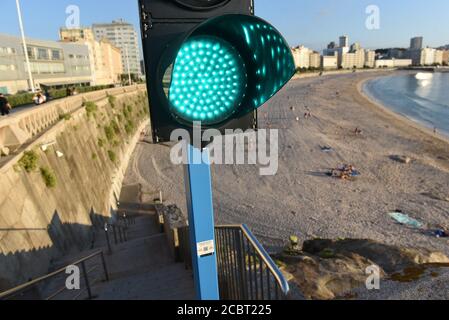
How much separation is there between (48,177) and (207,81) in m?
10.8

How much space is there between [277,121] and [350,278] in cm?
3725

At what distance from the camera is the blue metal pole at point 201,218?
2.45 metres

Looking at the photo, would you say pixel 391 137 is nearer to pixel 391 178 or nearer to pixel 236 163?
pixel 391 178

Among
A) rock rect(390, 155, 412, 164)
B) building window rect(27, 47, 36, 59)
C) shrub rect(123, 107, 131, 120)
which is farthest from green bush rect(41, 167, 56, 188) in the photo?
building window rect(27, 47, 36, 59)

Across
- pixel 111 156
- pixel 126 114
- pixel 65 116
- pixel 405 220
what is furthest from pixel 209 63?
pixel 126 114

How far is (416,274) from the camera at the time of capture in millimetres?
8531

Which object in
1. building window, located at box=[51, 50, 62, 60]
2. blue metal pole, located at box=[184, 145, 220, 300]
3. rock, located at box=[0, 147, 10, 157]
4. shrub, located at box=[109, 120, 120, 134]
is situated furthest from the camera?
building window, located at box=[51, 50, 62, 60]

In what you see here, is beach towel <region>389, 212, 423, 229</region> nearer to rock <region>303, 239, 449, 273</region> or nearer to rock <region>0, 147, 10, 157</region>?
rock <region>303, 239, 449, 273</region>

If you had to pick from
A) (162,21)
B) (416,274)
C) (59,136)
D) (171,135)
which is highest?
(162,21)

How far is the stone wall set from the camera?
8180mm

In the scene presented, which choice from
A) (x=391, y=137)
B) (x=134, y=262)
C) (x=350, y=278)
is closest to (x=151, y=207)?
(x=134, y=262)

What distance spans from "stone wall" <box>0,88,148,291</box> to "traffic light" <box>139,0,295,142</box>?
7.26 metres

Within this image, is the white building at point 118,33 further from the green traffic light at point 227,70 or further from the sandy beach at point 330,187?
the green traffic light at point 227,70

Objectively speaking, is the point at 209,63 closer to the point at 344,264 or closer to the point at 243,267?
the point at 243,267
